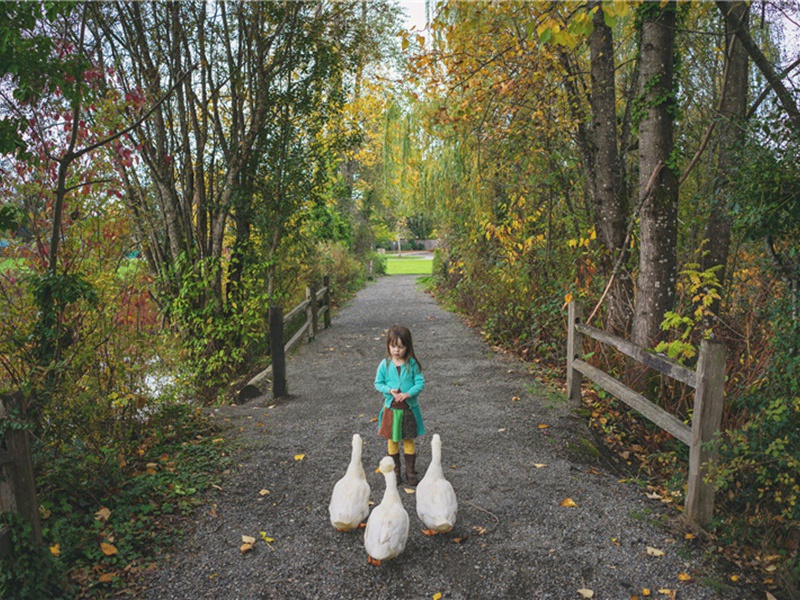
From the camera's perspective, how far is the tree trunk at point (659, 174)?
17.5 feet

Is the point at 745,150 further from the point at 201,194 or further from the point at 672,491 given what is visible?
the point at 201,194

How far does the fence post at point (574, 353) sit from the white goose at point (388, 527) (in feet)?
12.6

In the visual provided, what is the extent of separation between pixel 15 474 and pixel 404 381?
2.39 m

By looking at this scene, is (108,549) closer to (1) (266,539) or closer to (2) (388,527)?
(1) (266,539)

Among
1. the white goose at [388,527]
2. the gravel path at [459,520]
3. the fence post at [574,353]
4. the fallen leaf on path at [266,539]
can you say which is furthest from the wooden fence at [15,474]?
the fence post at [574,353]

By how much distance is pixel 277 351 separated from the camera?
712 centimetres

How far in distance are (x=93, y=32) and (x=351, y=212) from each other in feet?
55.5

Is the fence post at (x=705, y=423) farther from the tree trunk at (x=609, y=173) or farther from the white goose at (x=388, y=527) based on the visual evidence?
the tree trunk at (x=609, y=173)

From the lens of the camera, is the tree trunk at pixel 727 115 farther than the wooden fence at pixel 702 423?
Result: Yes

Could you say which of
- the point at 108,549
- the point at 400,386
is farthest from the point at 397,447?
the point at 108,549

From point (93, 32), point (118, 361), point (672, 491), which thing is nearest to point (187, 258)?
point (93, 32)

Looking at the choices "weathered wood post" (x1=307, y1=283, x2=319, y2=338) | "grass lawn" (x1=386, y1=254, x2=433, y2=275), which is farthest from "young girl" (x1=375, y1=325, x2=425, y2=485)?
"grass lawn" (x1=386, y1=254, x2=433, y2=275)

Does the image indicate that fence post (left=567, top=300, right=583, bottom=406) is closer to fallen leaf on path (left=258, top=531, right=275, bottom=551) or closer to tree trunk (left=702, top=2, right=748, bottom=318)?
tree trunk (left=702, top=2, right=748, bottom=318)

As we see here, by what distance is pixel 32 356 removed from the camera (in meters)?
3.82
